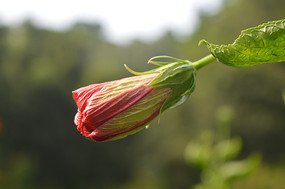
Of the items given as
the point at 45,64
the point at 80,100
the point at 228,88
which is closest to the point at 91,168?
the point at 45,64

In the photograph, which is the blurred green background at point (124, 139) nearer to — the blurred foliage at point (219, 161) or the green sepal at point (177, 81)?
the blurred foliage at point (219, 161)

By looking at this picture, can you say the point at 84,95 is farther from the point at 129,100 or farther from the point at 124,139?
the point at 124,139

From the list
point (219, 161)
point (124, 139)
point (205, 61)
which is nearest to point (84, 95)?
point (205, 61)

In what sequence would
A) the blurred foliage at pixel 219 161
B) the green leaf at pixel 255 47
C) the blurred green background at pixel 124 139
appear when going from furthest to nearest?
the blurred green background at pixel 124 139 < the blurred foliage at pixel 219 161 < the green leaf at pixel 255 47

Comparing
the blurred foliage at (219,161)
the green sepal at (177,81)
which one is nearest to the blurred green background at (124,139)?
the blurred foliage at (219,161)

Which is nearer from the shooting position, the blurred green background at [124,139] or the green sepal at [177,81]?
the green sepal at [177,81]

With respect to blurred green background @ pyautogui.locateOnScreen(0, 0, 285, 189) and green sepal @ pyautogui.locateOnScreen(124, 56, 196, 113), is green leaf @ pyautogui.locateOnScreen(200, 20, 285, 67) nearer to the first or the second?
green sepal @ pyautogui.locateOnScreen(124, 56, 196, 113)

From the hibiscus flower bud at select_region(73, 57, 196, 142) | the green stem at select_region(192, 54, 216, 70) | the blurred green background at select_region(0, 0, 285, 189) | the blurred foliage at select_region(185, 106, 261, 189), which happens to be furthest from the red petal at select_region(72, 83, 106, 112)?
the blurred green background at select_region(0, 0, 285, 189)

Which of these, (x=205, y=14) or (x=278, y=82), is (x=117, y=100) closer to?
(x=278, y=82)
